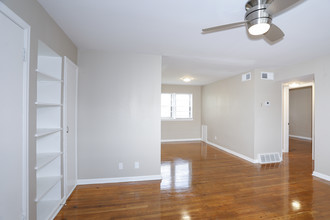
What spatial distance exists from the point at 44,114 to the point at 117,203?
166 cm

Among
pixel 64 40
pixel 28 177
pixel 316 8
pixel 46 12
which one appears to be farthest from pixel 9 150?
pixel 316 8

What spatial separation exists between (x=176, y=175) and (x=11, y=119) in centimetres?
286

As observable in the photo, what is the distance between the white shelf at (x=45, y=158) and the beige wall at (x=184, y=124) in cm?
483

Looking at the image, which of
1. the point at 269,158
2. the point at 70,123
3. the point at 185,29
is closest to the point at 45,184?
the point at 70,123

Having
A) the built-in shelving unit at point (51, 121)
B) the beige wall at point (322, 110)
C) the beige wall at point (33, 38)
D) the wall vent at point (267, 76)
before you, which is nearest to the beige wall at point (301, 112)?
the wall vent at point (267, 76)

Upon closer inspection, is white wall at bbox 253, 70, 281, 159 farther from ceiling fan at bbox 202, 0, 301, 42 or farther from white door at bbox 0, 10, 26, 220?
white door at bbox 0, 10, 26, 220

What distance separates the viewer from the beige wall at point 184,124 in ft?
22.1

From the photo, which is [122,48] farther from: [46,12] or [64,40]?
[46,12]

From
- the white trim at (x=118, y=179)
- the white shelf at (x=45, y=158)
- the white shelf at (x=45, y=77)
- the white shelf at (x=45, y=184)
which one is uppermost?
the white shelf at (x=45, y=77)

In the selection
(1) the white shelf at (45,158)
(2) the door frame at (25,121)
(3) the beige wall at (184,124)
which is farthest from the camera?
(3) the beige wall at (184,124)

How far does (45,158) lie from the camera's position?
A: 1915 millimetres

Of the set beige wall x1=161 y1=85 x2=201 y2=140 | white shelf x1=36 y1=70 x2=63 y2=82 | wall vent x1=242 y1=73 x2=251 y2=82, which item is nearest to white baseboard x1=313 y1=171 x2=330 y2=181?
wall vent x1=242 y1=73 x2=251 y2=82

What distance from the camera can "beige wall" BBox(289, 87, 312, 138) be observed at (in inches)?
271

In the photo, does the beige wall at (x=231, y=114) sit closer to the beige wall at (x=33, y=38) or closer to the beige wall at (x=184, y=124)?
the beige wall at (x=184, y=124)
